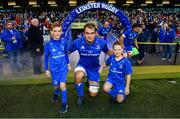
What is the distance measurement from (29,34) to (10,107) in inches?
164

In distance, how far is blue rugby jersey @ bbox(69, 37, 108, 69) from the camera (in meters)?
6.99

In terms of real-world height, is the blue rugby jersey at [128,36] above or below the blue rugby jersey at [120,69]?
above

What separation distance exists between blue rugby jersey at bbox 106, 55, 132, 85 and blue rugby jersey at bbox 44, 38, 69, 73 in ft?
3.25

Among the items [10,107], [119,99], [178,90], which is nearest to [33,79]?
[10,107]

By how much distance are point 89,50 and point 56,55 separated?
74 cm

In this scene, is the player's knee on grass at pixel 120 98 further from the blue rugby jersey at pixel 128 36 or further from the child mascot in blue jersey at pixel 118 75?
the blue rugby jersey at pixel 128 36

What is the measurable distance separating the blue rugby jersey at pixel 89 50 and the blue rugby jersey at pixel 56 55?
382mm

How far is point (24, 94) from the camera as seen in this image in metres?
7.84

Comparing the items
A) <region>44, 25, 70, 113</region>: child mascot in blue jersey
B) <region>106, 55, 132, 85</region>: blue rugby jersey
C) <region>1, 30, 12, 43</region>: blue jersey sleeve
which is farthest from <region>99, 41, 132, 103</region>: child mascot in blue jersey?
<region>1, 30, 12, 43</region>: blue jersey sleeve

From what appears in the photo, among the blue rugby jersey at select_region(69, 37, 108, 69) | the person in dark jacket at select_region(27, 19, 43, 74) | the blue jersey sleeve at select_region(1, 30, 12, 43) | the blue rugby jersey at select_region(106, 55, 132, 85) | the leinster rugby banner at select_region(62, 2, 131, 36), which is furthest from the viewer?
the blue jersey sleeve at select_region(1, 30, 12, 43)

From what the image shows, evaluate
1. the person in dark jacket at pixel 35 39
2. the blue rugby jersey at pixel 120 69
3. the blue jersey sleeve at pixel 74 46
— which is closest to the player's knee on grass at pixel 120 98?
the blue rugby jersey at pixel 120 69

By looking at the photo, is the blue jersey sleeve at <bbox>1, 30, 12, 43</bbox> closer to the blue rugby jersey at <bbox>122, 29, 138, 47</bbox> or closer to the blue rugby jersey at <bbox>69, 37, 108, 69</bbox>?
the blue rugby jersey at <bbox>122, 29, 138, 47</bbox>

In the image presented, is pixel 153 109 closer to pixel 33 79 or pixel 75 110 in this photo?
pixel 75 110

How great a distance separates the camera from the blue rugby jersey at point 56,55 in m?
6.66
